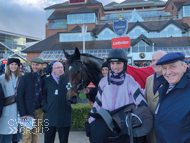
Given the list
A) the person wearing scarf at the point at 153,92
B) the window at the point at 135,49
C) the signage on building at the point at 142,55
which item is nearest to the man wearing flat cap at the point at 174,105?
the person wearing scarf at the point at 153,92

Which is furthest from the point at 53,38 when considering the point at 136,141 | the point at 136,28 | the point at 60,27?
the point at 136,141

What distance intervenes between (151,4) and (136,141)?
179 feet

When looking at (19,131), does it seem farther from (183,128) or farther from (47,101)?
(183,128)

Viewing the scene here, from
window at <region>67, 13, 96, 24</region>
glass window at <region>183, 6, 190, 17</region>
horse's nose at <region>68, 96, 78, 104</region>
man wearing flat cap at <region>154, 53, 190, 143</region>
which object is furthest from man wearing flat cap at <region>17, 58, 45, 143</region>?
glass window at <region>183, 6, 190, 17</region>

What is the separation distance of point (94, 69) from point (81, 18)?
36047mm

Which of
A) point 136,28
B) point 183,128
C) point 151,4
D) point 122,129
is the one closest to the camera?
point 183,128

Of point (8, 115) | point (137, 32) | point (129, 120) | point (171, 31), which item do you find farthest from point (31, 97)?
point (171, 31)

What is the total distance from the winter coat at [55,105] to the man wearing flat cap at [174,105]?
214 cm

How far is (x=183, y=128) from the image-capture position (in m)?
1.44

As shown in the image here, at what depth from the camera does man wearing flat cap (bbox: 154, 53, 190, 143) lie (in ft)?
4.72

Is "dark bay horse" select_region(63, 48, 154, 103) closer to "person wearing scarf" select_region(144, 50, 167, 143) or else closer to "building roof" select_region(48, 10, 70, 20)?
"person wearing scarf" select_region(144, 50, 167, 143)

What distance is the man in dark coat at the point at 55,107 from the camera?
10.6ft

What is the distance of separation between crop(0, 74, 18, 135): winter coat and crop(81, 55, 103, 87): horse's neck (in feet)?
5.82

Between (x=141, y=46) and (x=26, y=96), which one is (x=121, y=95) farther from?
(x=141, y=46)
